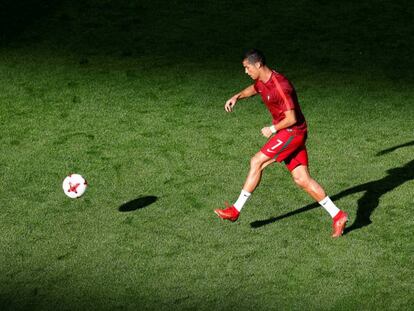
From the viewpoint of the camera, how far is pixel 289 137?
32.0 feet

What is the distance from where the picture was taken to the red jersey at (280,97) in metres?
9.59

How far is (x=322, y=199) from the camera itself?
9.90m

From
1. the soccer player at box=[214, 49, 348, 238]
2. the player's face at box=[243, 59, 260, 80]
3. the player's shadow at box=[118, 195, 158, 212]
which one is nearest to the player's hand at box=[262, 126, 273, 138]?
the soccer player at box=[214, 49, 348, 238]

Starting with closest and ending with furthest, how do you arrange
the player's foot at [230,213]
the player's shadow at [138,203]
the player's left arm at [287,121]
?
the player's left arm at [287,121] < the player's foot at [230,213] < the player's shadow at [138,203]

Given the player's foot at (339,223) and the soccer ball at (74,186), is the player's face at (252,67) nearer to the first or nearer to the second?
the player's foot at (339,223)

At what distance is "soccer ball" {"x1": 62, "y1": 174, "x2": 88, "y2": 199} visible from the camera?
415 inches

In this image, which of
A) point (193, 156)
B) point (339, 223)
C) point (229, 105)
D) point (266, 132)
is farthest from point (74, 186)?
point (339, 223)

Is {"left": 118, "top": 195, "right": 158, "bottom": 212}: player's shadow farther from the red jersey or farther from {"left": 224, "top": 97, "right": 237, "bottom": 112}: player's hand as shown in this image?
the red jersey

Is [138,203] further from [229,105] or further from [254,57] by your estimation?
[254,57]

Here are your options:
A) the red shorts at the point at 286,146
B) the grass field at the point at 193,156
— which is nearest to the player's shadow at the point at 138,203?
the grass field at the point at 193,156

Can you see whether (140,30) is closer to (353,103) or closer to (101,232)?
(353,103)

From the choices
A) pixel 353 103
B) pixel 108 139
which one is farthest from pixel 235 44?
pixel 108 139

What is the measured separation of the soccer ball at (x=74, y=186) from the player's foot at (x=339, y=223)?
115 inches

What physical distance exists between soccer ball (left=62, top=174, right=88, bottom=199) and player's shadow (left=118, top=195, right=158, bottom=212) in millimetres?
520
